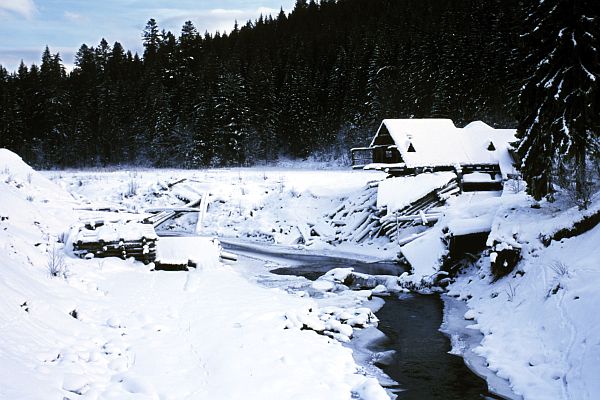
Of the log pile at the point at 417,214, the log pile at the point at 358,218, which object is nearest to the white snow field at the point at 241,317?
the log pile at the point at 417,214

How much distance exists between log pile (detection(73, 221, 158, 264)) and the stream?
8306 mm

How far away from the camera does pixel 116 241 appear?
1617 cm

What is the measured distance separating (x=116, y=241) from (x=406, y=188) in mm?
16240

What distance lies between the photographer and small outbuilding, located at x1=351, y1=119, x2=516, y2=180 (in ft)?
105

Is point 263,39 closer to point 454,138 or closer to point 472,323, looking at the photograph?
point 454,138

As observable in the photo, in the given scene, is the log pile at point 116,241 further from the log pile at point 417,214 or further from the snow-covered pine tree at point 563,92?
the snow-covered pine tree at point 563,92

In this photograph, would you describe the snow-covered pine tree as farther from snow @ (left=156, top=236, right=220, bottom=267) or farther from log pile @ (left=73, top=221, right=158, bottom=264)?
log pile @ (left=73, top=221, right=158, bottom=264)

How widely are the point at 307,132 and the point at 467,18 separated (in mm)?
23719

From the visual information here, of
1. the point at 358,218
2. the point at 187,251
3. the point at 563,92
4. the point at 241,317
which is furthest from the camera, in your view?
the point at 358,218

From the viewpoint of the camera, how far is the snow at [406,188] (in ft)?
84.3

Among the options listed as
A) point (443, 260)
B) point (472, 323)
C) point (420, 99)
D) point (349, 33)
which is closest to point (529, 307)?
point (472, 323)

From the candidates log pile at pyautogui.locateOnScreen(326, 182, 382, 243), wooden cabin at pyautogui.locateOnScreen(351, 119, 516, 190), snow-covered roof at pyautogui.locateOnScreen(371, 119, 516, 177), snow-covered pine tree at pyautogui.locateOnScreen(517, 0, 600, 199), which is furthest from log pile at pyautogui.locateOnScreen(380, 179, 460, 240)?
snow-covered pine tree at pyautogui.locateOnScreen(517, 0, 600, 199)

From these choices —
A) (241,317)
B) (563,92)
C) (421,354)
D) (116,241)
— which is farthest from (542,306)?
(116,241)

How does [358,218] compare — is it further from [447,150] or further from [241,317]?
[241,317]
